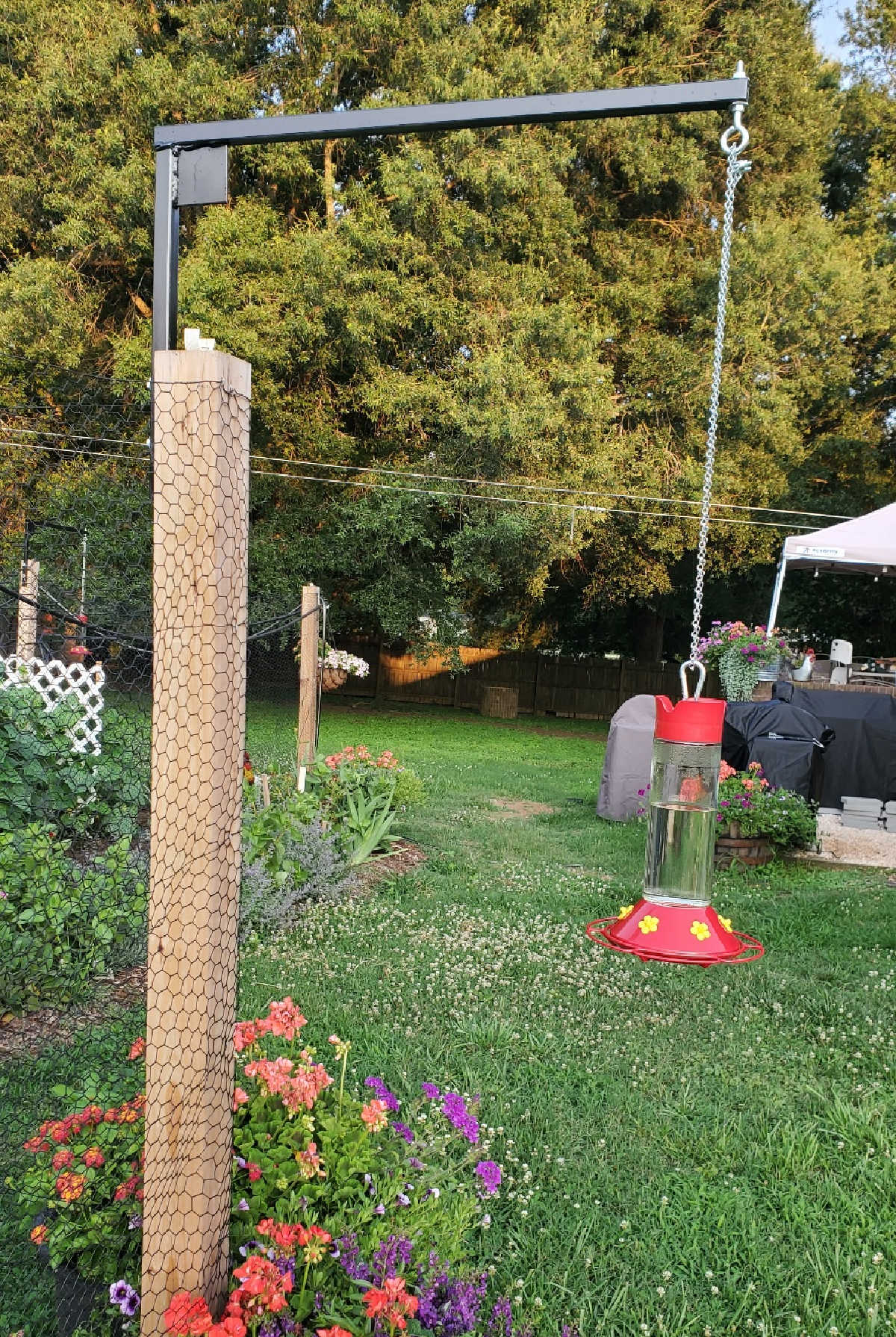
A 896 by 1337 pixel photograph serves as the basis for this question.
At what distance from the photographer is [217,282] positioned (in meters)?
12.2

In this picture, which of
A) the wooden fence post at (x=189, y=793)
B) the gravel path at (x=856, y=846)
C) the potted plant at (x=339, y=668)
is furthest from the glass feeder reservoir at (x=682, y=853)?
the potted plant at (x=339, y=668)

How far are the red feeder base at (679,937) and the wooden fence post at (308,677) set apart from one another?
3.92m

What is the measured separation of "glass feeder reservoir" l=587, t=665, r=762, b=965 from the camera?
251 centimetres

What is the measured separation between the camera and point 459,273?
13711 mm

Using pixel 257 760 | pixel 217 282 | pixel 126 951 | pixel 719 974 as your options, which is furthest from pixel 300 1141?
pixel 217 282

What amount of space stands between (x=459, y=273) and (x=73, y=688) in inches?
386

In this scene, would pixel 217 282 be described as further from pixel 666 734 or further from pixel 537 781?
pixel 666 734

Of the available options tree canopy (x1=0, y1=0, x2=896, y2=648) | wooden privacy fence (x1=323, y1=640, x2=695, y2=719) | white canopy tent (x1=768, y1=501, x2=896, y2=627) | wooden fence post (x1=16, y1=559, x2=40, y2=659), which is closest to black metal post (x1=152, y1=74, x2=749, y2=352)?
wooden fence post (x1=16, y1=559, x2=40, y2=659)

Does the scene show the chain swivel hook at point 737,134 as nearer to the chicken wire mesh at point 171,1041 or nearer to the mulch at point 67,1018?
the chicken wire mesh at point 171,1041

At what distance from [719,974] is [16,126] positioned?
13.9 meters

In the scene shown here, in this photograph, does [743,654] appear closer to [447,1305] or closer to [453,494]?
[453,494]

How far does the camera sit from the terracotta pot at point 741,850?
6492mm

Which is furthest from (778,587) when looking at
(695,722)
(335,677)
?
(335,677)

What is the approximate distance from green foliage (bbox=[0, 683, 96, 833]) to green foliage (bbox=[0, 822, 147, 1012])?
15.8 inches
